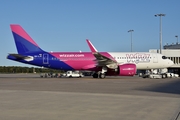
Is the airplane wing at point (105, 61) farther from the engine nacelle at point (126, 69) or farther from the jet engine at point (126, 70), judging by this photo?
the engine nacelle at point (126, 69)

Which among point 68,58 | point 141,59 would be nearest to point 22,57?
point 68,58

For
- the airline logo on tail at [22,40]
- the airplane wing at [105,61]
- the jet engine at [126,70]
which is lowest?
the jet engine at [126,70]

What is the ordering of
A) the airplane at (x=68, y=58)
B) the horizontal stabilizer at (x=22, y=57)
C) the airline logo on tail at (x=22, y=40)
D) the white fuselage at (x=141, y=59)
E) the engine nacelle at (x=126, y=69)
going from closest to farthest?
the engine nacelle at (x=126, y=69), the horizontal stabilizer at (x=22, y=57), the airplane at (x=68, y=58), the airline logo on tail at (x=22, y=40), the white fuselage at (x=141, y=59)

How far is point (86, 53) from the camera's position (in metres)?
43.6

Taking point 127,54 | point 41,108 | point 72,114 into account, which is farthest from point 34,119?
point 127,54

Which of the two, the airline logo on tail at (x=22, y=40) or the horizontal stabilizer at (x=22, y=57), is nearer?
the horizontal stabilizer at (x=22, y=57)

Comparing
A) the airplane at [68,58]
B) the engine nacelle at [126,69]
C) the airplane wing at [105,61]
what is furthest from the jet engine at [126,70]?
the airplane at [68,58]

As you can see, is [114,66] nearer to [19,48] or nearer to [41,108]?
[19,48]

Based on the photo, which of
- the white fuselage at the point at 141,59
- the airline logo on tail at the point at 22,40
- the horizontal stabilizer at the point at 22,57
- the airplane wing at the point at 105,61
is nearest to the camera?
the airplane wing at the point at 105,61

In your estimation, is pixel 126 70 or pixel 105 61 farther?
pixel 105 61

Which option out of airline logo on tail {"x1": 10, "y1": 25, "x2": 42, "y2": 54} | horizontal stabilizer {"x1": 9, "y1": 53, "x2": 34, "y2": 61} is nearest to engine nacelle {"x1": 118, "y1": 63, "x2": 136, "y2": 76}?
horizontal stabilizer {"x1": 9, "y1": 53, "x2": 34, "y2": 61}

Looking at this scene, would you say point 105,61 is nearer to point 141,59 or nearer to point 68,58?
point 68,58

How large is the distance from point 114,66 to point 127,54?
12.3 ft

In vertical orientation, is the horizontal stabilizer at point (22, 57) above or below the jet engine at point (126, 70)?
above
